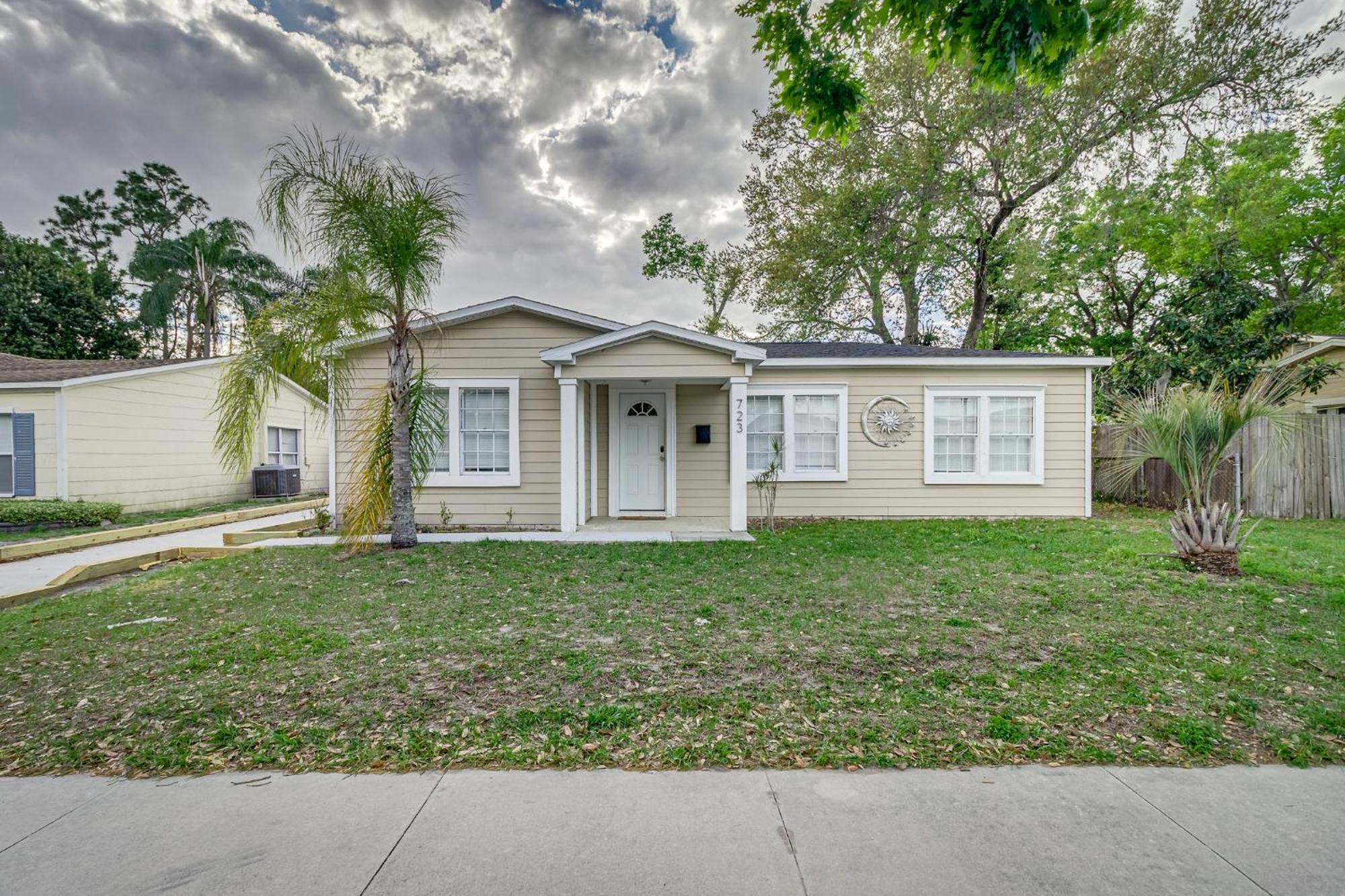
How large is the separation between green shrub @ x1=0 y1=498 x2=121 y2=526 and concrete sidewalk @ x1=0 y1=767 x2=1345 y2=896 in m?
9.61

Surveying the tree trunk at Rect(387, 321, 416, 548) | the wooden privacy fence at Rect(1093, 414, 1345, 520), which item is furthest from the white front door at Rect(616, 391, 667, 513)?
the wooden privacy fence at Rect(1093, 414, 1345, 520)

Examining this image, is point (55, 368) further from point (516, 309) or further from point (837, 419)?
point (837, 419)

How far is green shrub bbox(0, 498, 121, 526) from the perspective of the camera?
8.70 m

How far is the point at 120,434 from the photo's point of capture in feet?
34.4

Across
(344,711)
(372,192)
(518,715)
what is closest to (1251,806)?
Result: (518,715)

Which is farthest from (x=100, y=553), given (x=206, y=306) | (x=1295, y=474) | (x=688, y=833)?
(x=1295, y=474)

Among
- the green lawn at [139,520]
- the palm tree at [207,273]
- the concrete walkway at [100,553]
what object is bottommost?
the concrete walkway at [100,553]

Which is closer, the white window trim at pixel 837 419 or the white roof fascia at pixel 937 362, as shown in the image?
the white roof fascia at pixel 937 362

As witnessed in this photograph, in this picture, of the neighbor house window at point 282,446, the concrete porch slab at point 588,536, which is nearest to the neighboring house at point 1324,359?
the concrete porch slab at point 588,536

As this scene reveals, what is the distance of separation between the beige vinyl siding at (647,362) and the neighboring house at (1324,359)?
41.9 feet

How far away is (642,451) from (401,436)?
3878 mm

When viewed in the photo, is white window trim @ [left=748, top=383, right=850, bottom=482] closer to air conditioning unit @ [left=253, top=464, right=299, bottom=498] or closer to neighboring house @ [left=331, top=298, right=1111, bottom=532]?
neighboring house @ [left=331, top=298, right=1111, bottom=532]

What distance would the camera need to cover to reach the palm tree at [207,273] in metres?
19.1

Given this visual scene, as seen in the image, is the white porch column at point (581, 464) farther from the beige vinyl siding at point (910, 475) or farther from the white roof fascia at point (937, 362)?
the white roof fascia at point (937, 362)
